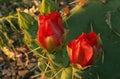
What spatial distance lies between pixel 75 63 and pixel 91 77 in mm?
186

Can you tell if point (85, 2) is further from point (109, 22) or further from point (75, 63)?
point (75, 63)

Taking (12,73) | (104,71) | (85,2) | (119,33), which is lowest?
(12,73)

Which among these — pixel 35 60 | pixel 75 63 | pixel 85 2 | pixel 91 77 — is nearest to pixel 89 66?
pixel 75 63

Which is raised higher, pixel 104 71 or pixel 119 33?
pixel 119 33

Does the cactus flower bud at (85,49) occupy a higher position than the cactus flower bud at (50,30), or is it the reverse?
the cactus flower bud at (50,30)

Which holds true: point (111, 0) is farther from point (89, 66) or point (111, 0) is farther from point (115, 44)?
point (89, 66)

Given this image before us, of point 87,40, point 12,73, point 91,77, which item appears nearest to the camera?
point 87,40

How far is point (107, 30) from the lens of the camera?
140cm

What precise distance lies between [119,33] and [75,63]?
10.9 inches

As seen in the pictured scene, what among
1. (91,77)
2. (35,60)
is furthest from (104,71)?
(35,60)

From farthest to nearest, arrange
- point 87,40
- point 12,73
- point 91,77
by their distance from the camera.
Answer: point 12,73, point 91,77, point 87,40

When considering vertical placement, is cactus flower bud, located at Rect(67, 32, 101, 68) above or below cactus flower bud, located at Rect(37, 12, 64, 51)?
below

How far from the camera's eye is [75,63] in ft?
3.81

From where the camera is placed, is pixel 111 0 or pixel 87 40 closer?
pixel 87 40
